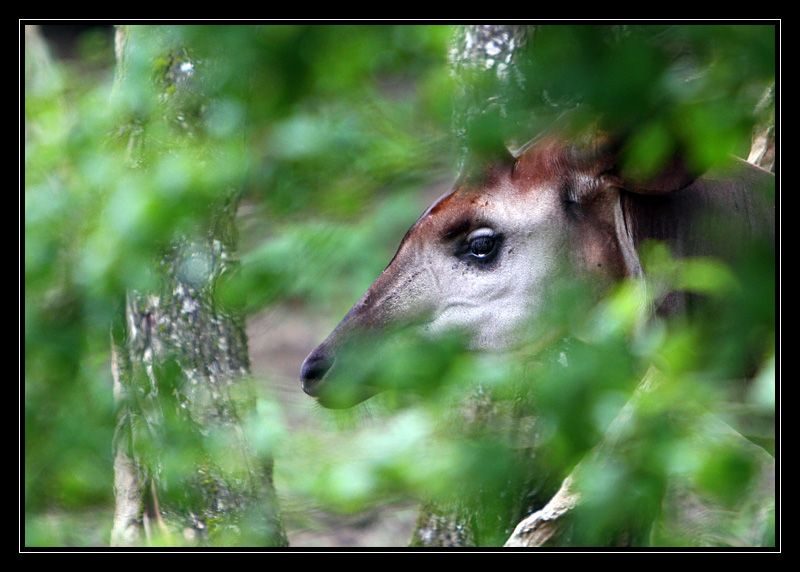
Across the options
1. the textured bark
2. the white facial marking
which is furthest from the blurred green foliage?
the white facial marking

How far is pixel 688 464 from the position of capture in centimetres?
121

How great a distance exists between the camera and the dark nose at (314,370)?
1.98 metres

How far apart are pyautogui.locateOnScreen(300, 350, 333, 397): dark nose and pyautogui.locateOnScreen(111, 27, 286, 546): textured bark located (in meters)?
0.31

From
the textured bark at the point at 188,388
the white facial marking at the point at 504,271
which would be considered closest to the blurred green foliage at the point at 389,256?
the textured bark at the point at 188,388

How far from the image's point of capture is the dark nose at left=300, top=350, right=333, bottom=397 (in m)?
1.98

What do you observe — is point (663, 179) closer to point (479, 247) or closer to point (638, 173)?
point (638, 173)

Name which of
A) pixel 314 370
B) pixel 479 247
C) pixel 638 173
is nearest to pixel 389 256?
pixel 479 247

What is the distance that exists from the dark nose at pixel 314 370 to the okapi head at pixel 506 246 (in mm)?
114

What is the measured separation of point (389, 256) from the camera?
2230 millimetres

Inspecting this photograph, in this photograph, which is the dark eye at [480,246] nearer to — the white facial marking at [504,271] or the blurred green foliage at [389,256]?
the white facial marking at [504,271]

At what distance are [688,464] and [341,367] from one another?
0.77 metres

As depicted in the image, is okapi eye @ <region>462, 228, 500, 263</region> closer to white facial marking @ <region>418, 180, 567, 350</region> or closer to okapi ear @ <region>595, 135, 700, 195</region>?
white facial marking @ <region>418, 180, 567, 350</region>
